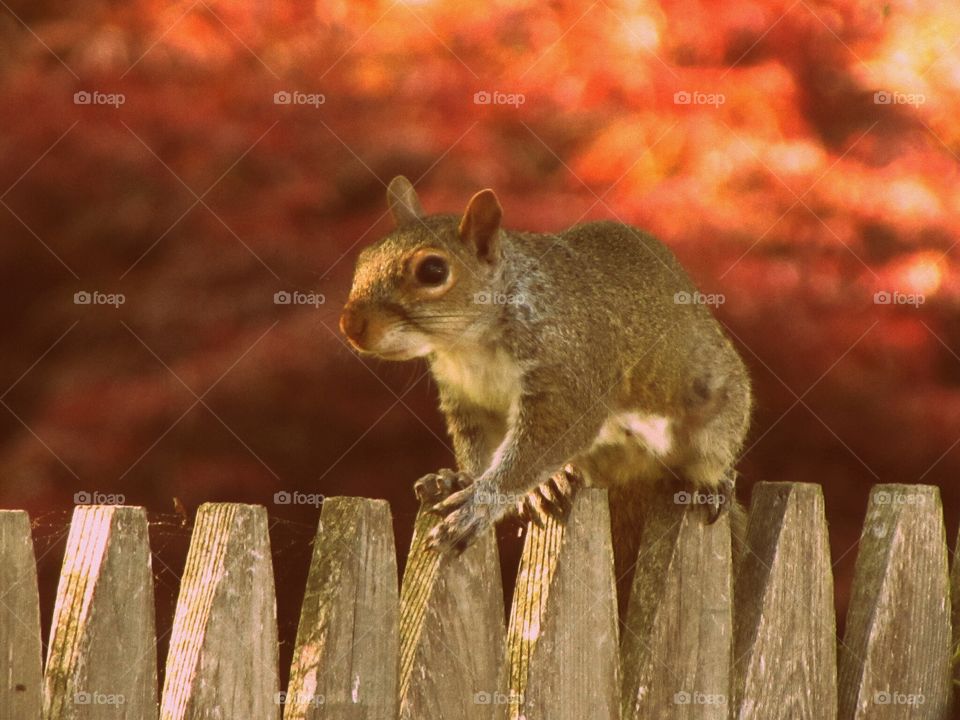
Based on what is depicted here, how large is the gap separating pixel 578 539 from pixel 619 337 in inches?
26.3

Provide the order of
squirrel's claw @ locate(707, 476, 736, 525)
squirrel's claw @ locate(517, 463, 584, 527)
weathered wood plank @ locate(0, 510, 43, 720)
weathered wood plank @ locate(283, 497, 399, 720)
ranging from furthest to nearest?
squirrel's claw @ locate(707, 476, 736, 525), squirrel's claw @ locate(517, 463, 584, 527), weathered wood plank @ locate(283, 497, 399, 720), weathered wood plank @ locate(0, 510, 43, 720)

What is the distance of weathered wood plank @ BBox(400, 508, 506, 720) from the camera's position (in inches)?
79.9

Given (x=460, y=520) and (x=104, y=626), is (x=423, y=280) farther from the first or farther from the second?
(x=104, y=626)

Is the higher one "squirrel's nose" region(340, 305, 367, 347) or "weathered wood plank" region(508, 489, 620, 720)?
"squirrel's nose" region(340, 305, 367, 347)

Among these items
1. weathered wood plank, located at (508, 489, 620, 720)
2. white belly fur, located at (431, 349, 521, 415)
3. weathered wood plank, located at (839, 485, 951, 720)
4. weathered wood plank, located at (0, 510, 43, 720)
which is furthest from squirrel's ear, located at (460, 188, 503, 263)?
weathered wood plank, located at (0, 510, 43, 720)

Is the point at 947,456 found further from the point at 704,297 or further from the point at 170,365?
the point at 170,365

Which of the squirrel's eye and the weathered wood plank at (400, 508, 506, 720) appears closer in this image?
the weathered wood plank at (400, 508, 506, 720)

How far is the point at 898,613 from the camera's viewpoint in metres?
2.40

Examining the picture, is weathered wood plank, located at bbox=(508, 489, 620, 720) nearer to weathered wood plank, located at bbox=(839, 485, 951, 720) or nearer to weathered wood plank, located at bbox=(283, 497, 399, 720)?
weathered wood plank, located at bbox=(283, 497, 399, 720)

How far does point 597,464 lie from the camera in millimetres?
2740

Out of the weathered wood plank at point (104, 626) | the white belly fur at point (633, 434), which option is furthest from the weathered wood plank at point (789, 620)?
the weathered wood plank at point (104, 626)

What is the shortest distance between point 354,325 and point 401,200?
32 cm

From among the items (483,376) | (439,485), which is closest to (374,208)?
(483,376)

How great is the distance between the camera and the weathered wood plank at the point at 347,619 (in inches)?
77.6
